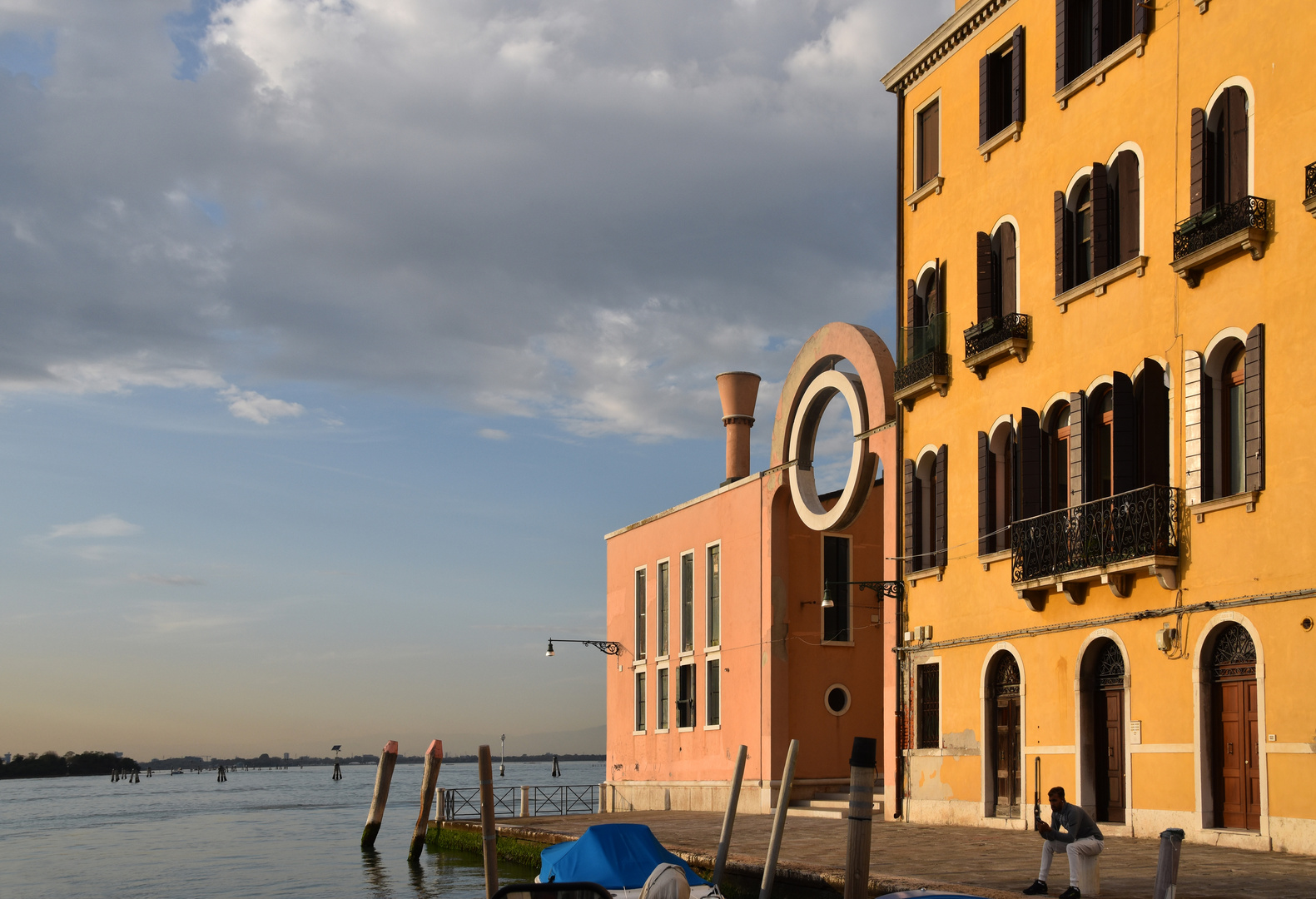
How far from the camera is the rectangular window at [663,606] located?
35.7 m

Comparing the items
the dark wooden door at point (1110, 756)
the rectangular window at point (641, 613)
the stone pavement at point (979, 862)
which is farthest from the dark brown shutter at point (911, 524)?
the rectangular window at point (641, 613)

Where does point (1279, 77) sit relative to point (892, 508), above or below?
above

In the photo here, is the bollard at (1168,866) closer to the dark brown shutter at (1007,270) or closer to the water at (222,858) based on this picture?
Result: the dark brown shutter at (1007,270)

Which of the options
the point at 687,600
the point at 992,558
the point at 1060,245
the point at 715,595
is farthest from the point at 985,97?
the point at 687,600

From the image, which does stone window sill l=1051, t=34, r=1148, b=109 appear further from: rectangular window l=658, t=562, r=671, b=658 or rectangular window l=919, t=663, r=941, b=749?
rectangular window l=658, t=562, r=671, b=658

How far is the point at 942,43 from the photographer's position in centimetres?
2478

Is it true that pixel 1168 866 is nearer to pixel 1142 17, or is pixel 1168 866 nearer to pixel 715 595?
pixel 1142 17

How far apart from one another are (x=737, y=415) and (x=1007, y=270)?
534 inches

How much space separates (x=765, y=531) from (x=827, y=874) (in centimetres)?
1486

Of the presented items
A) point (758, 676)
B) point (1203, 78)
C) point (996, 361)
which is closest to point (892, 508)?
point (996, 361)

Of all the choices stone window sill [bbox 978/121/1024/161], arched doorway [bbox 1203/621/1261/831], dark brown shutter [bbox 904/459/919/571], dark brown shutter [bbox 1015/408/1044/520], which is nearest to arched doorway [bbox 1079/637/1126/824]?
arched doorway [bbox 1203/621/1261/831]

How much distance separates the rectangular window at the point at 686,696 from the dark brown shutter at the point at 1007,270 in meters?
14.8

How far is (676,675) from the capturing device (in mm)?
34844

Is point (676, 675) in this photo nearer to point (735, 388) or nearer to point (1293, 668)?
point (735, 388)
